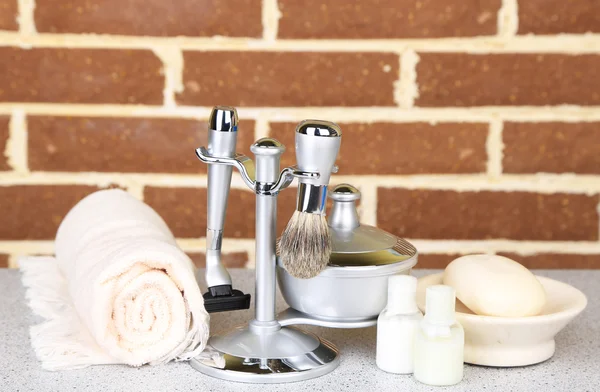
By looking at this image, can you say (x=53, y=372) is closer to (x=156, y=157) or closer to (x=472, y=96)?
(x=156, y=157)

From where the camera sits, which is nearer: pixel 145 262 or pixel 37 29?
pixel 145 262

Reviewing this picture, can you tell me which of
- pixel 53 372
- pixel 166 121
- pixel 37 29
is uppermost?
pixel 37 29

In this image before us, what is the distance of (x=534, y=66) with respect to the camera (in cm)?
112

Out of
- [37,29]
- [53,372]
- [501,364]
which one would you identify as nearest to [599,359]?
[501,364]

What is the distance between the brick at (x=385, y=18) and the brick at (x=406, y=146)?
0.12 m

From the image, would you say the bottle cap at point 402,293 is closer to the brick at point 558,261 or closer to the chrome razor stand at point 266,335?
the chrome razor stand at point 266,335

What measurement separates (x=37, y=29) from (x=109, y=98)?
0.13 meters

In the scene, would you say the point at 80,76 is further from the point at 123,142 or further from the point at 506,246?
the point at 506,246

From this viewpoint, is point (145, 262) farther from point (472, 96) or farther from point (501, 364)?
point (472, 96)

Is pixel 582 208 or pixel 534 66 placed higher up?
pixel 534 66

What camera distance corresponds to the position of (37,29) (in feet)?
3.65

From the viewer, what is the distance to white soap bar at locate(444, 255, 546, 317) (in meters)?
0.66

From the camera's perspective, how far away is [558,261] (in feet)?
3.89

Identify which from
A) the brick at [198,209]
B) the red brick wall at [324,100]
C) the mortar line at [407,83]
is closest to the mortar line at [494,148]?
the red brick wall at [324,100]
